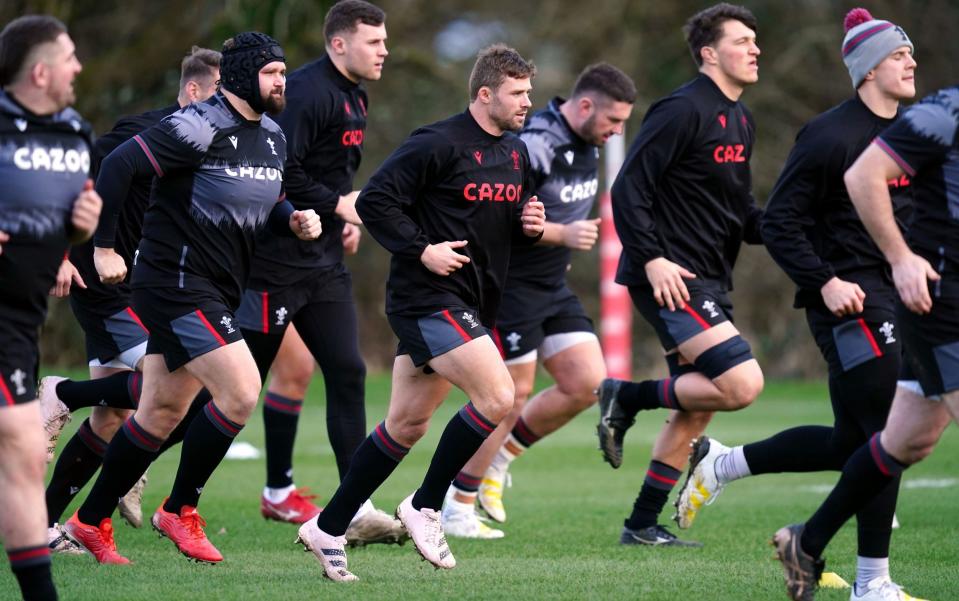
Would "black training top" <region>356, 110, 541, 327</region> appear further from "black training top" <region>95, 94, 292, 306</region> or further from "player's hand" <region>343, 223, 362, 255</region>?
"player's hand" <region>343, 223, 362, 255</region>

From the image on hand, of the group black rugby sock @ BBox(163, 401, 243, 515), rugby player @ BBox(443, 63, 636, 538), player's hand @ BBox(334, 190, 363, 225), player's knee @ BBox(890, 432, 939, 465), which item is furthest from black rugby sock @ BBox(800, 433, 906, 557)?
player's hand @ BBox(334, 190, 363, 225)

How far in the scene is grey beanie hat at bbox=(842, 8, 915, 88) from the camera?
5723mm

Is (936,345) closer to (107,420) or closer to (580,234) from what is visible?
(580,234)

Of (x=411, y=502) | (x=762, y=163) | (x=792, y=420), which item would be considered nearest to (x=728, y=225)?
(x=411, y=502)

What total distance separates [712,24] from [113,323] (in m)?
3.28

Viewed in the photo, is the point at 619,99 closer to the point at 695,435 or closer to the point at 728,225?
the point at 728,225

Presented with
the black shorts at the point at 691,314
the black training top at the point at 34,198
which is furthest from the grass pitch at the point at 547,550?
the black training top at the point at 34,198

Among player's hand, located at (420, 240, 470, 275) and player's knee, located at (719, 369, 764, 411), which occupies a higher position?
player's hand, located at (420, 240, 470, 275)

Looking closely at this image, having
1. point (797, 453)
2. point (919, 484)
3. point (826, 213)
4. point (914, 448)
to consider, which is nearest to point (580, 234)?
point (826, 213)

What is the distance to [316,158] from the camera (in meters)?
7.45

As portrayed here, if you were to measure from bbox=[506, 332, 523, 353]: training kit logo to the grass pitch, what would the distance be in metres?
0.96

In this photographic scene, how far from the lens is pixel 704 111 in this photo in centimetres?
695

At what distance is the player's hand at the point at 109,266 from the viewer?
5820mm

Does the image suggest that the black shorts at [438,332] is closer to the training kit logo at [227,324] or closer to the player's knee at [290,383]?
the training kit logo at [227,324]
